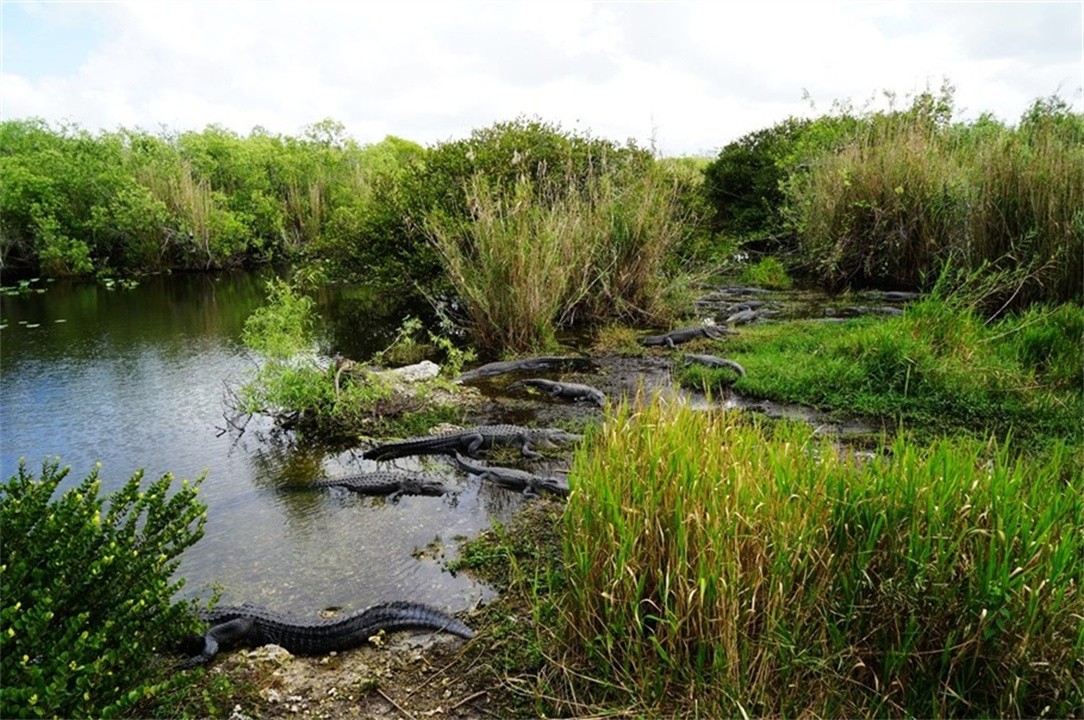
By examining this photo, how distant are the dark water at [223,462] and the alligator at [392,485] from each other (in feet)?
0.34

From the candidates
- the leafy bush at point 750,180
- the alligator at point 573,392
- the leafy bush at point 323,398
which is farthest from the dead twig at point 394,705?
the leafy bush at point 750,180

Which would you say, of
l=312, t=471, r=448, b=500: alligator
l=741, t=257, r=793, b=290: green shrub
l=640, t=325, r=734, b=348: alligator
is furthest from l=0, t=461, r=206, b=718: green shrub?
l=741, t=257, r=793, b=290: green shrub

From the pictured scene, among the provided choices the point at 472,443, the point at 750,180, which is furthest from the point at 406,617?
the point at 750,180

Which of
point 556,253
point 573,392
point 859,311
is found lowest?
point 573,392

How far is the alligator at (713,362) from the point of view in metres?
7.25

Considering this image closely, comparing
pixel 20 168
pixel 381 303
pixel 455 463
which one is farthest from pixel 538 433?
pixel 20 168

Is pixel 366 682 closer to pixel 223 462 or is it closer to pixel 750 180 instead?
pixel 223 462

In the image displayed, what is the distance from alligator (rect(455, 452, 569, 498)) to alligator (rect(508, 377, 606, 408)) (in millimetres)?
1907

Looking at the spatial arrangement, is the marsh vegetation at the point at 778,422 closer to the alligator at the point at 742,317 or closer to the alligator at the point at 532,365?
the alligator at the point at 532,365

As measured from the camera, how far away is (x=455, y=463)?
5.63 metres

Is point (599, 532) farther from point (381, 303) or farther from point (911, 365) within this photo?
point (381, 303)

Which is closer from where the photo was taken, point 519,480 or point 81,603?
point 81,603

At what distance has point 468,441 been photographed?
228 inches

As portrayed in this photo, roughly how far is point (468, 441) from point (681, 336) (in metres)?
4.28
